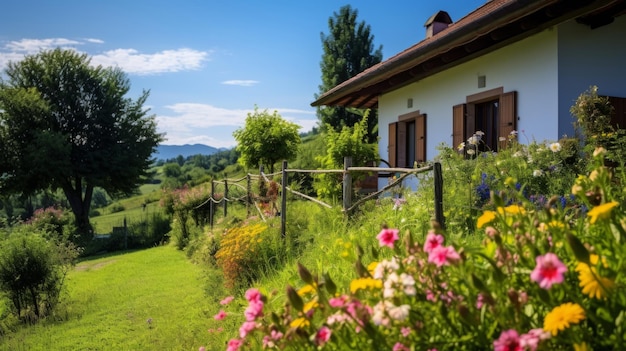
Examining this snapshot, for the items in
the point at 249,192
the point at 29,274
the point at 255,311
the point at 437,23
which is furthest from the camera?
the point at 437,23

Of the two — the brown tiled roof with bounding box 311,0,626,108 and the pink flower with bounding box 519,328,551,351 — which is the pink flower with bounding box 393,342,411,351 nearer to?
the pink flower with bounding box 519,328,551,351

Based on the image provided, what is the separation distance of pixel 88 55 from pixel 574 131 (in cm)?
2749

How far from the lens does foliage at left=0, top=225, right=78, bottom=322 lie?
852 cm

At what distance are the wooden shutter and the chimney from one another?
437cm

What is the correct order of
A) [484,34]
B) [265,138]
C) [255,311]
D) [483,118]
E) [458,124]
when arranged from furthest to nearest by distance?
[265,138] → [458,124] → [483,118] → [484,34] → [255,311]

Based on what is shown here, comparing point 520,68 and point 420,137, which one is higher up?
point 520,68

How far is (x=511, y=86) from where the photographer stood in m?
8.06

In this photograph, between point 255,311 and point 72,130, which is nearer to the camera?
point 255,311

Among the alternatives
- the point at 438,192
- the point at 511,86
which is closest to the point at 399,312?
the point at 438,192

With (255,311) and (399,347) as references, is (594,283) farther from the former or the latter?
(255,311)

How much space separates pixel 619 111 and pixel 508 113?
154cm

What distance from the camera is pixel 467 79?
30.4 ft

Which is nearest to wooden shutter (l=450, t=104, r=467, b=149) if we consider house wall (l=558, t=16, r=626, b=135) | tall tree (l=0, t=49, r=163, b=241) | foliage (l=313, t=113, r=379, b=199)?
foliage (l=313, t=113, r=379, b=199)

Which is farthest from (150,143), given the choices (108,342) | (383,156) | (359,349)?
(359,349)
